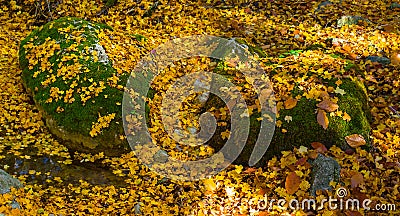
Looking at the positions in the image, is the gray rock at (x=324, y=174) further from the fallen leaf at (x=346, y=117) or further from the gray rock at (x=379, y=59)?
the gray rock at (x=379, y=59)

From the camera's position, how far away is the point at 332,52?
20.7 feet

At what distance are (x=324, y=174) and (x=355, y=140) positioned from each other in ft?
2.39

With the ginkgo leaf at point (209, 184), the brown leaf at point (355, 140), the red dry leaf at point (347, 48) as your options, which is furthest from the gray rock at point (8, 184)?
the red dry leaf at point (347, 48)

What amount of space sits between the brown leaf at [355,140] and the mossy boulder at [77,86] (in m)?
2.73

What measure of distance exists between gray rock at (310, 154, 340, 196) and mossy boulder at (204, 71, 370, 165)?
41 centimetres

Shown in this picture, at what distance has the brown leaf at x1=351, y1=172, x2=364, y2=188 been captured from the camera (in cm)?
414

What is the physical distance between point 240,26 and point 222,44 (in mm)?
1550

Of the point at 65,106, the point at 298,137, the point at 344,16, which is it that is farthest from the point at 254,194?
the point at 344,16

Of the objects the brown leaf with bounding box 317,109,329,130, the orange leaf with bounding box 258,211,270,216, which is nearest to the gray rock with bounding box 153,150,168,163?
the orange leaf with bounding box 258,211,270,216

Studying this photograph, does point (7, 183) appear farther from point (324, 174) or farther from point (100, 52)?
point (324, 174)

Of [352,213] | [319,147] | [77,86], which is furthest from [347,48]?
[77,86]

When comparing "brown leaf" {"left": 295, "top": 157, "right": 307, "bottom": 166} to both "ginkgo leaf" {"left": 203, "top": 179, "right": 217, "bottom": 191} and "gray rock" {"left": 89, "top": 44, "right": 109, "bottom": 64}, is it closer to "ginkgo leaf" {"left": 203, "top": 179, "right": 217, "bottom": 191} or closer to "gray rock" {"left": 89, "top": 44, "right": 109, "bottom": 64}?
"ginkgo leaf" {"left": 203, "top": 179, "right": 217, "bottom": 191}

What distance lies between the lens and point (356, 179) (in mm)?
4172

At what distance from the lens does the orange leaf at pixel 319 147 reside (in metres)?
4.49
